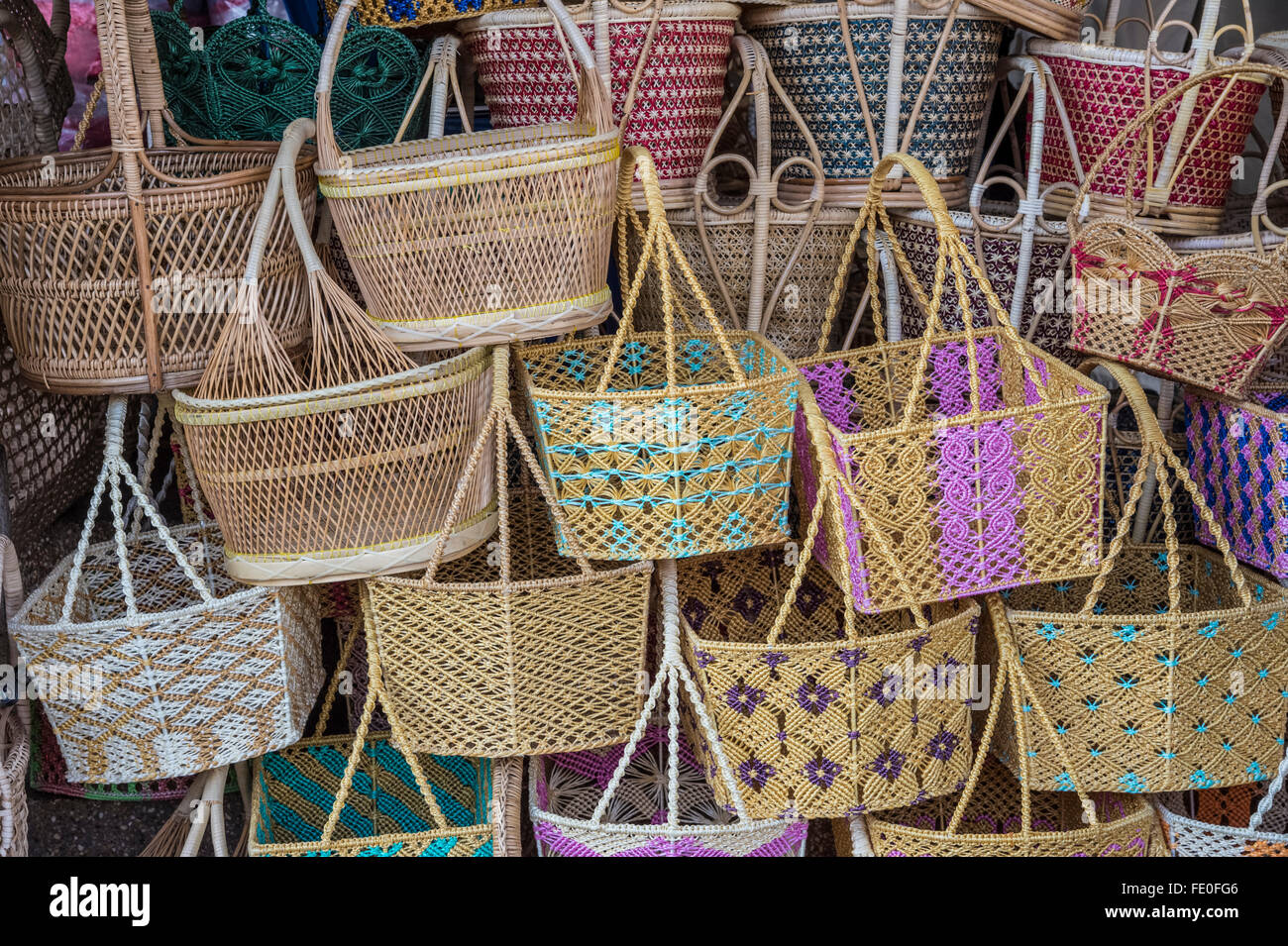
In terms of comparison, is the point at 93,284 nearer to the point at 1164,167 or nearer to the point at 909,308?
the point at 909,308

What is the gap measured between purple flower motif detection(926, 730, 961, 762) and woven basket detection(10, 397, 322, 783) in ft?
3.83

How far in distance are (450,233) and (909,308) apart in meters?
1.15

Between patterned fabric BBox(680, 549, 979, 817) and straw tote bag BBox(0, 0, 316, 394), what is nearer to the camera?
straw tote bag BBox(0, 0, 316, 394)

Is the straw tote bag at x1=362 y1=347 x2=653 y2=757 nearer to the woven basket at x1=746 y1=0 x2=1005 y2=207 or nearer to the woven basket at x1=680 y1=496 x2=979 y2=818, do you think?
the woven basket at x1=680 y1=496 x2=979 y2=818

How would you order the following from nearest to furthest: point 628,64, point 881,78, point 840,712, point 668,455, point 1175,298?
1. point 668,455
2. point 840,712
3. point 1175,298
4. point 628,64
5. point 881,78

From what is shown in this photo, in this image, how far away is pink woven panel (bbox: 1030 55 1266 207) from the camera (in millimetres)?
2361

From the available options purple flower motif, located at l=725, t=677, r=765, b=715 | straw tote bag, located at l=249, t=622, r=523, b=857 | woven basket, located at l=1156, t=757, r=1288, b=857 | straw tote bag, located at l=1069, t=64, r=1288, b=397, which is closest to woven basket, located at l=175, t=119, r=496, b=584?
straw tote bag, located at l=249, t=622, r=523, b=857

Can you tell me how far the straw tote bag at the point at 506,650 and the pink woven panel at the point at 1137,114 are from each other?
1.29 meters

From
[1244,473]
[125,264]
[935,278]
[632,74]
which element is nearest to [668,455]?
[935,278]

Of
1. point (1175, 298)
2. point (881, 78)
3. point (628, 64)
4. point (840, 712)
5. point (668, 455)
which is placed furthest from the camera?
point (881, 78)

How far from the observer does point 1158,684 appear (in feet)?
6.94

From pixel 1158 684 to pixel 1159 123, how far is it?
3.67ft

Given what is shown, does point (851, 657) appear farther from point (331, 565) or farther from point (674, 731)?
point (331, 565)

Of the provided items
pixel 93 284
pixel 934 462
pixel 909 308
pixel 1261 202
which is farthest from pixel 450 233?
pixel 1261 202
